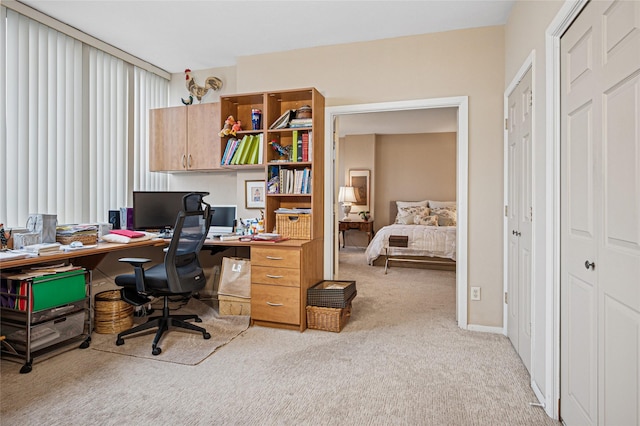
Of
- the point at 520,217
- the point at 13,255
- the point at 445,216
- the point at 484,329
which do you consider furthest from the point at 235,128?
the point at 445,216

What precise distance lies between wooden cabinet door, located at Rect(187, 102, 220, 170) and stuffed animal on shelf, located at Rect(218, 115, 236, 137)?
30cm

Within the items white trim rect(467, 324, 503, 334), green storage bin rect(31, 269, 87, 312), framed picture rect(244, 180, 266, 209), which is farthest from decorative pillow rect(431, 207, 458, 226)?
green storage bin rect(31, 269, 87, 312)

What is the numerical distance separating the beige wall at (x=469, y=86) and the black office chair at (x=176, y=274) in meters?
1.74

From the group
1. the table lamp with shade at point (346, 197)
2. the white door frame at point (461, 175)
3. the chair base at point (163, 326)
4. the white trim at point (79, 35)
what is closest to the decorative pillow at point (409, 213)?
the table lamp with shade at point (346, 197)

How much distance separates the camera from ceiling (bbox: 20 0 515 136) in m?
2.93

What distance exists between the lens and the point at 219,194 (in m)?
4.38

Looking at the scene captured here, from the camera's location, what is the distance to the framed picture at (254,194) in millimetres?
3951

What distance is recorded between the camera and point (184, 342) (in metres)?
2.86

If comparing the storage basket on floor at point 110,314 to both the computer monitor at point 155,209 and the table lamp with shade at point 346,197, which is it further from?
the table lamp with shade at point 346,197

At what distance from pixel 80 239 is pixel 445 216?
6.06 metres

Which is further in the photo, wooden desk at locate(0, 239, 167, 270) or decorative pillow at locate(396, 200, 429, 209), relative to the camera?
decorative pillow at locate(396, 200, 429, 209)

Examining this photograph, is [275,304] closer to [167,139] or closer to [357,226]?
[167,139]

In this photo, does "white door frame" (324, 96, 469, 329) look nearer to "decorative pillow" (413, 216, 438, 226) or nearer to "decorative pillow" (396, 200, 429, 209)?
"decorative pillow" (413, 216, 438, 226)

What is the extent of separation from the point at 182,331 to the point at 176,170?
1.90m
